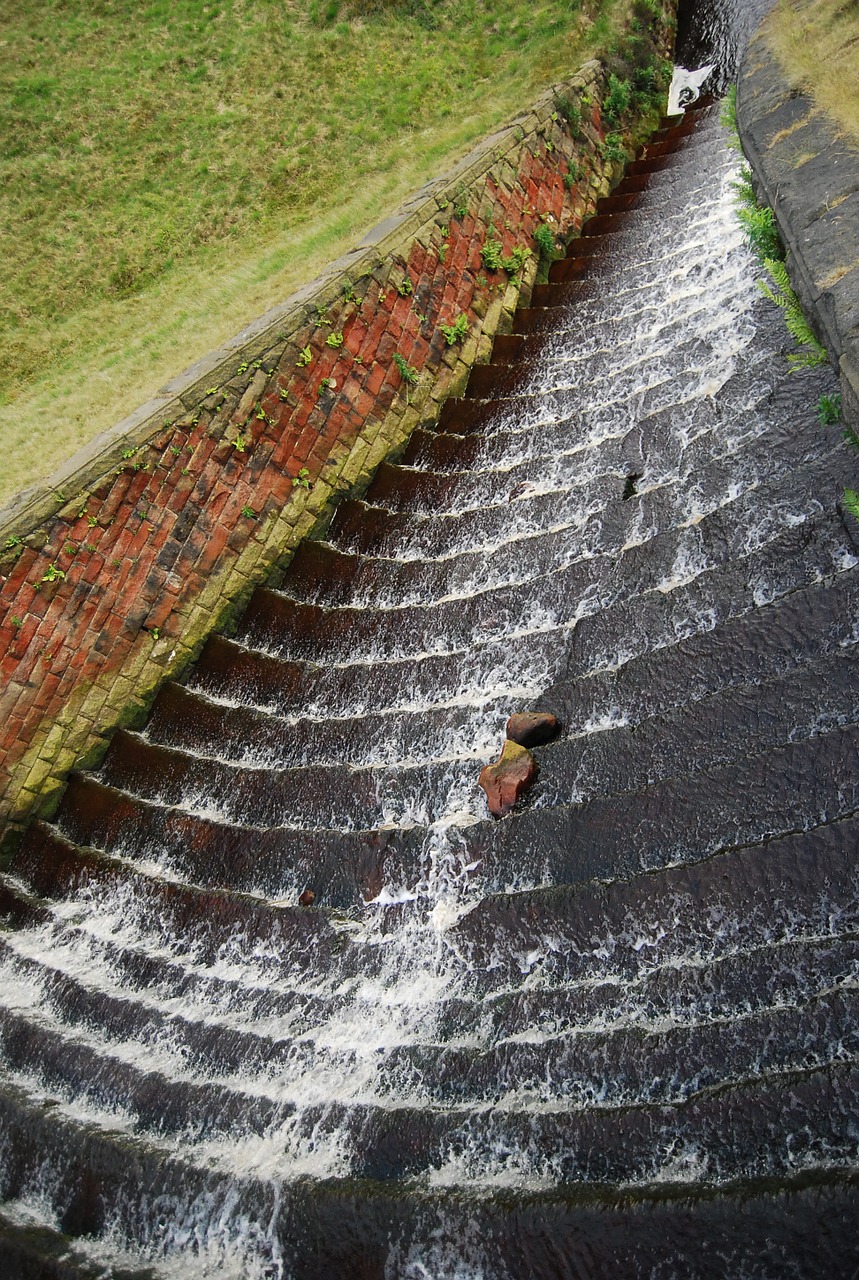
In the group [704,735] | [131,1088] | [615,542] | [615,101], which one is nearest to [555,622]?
[615,542]

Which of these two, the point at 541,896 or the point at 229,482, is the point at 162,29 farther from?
the point at 541,896

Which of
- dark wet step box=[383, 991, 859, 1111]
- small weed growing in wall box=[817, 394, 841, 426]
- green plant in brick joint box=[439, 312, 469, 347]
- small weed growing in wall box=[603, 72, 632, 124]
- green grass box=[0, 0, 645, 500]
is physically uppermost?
green grass box=[0, 0, 645, 500]

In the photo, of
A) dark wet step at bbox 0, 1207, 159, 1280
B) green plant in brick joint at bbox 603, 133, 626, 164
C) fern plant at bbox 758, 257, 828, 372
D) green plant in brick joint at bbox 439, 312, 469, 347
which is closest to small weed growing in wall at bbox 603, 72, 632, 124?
green plant in brick joint at bbox 603, 133, 626, 164

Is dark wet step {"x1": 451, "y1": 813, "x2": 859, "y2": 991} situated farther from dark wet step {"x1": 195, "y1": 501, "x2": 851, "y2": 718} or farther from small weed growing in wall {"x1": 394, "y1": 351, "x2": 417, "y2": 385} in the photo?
small weed growing in wall {"x1": 394, "y1": 351, "x2": 417, "y2": 385}

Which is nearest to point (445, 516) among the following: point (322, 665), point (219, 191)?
point (322, 665)

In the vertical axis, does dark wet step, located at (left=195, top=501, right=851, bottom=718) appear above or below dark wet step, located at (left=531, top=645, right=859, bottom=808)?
above

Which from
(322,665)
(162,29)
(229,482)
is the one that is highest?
(162,29)
